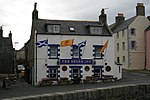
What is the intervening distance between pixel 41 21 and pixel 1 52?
10025 millimetres

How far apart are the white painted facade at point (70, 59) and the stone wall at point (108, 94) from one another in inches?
669

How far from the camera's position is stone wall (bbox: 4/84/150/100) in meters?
11.0

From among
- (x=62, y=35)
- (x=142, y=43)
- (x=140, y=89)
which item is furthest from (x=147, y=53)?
(x=140, y=89)

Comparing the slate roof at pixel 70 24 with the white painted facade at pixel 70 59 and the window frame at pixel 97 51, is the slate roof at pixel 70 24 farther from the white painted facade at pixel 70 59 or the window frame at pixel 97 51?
the window frame at pixel 97 51

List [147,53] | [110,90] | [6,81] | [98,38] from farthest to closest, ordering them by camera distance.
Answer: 1. [147,53]
2. [98,38]
3. [6,81]
4. [110,90]

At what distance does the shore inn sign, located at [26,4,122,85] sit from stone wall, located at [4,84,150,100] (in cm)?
1666

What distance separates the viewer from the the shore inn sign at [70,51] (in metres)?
29.8

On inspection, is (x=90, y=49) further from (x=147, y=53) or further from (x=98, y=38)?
(x=147, y=53)

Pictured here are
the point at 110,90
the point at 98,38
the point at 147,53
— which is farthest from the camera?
the point at 147,53

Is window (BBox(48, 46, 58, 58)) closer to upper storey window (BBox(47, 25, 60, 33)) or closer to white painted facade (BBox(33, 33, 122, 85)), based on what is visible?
white painted facade (BBox(33, 33, 122, 85))

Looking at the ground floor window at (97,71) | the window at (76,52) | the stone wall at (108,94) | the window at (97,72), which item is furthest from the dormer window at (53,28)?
the stone wall at (108,94)

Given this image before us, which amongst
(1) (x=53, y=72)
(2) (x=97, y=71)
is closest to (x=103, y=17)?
(2) (x=97, y=71)

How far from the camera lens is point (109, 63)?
31.8 m

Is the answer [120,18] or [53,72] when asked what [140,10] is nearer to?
[120,18]
